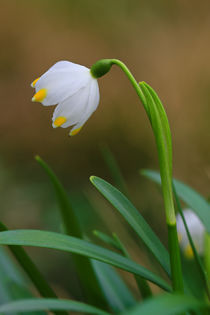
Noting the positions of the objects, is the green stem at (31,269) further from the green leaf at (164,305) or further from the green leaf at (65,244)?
the green leaf at (164,305)

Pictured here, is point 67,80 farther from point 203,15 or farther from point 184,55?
point 203,15

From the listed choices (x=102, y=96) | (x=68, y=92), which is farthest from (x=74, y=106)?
(x=102, y=96)

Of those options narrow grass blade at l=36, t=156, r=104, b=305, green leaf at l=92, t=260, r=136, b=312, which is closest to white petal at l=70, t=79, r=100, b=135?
narrow grass blade at l=36, t=156, r=104, b=305

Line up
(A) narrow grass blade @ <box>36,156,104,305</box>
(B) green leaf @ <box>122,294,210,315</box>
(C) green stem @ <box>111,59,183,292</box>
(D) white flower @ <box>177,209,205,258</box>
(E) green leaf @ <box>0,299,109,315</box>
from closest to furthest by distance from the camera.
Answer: (B) green leaf @ <box>122,294,210,315</box> → (E) green leaf @ <box>0,299,109,315</box> → (C) green stem @ <box>111,59,183,292</box> → (A) narrow grass blade @ <box>36,156,104,305</box> → (D) white flower @ <box>177,209,205,258</box>

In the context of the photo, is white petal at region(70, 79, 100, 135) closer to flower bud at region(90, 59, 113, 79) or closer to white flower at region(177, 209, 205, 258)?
flower bud at region(90, 59, 113, 79)

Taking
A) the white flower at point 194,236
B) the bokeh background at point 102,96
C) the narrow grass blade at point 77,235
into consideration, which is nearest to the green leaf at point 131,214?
the narrow grass blade at point 77,235

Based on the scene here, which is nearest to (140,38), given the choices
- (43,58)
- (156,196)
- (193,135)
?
(43,58)
